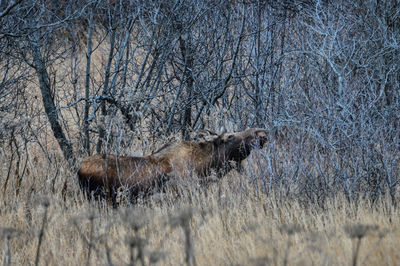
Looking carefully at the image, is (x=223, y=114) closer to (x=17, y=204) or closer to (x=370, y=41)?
(x=370, y=41)

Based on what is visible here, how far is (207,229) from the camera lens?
166 inches

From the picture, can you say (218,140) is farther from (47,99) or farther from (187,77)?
(47,99)

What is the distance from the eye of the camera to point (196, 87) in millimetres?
8766

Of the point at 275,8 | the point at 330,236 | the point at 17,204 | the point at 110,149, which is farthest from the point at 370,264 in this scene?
the point at 275,8

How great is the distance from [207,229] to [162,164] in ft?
5.49

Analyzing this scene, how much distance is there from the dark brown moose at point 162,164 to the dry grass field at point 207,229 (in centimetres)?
18

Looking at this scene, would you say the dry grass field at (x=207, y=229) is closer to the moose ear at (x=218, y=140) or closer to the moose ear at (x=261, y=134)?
the moose ear at (x=218, y=140)

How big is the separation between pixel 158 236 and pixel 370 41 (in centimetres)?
525

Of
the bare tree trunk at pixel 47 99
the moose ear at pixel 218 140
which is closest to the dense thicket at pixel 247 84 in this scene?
the bare tree trunk at pixel 47 99

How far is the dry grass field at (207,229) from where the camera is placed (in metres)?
3.28

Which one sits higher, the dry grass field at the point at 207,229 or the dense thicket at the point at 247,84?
the dense thicket at the point at 247,84

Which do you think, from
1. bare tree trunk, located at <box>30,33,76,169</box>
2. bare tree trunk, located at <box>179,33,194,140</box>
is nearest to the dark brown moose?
bare tree trunk, located at <box>30,33,76,169</box>

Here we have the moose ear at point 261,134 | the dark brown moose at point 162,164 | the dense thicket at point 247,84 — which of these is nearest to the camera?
the dark brown moose at point 162,164

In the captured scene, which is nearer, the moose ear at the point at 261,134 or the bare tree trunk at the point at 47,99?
the moose ear at the point at 261,134
